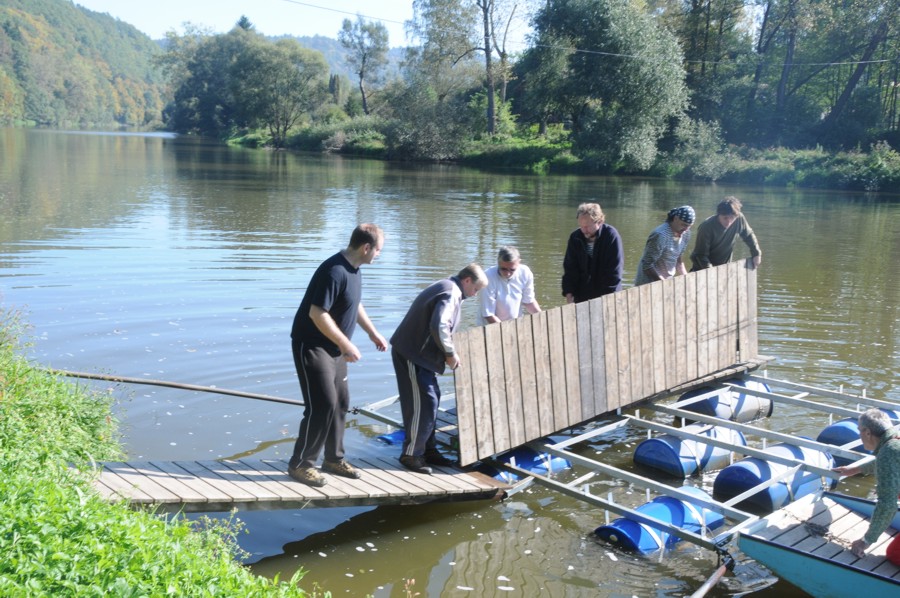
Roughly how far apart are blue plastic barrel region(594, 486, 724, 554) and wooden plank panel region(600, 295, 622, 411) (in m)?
1.73

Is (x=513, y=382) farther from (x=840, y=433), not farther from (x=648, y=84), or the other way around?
(x=648, y=84)

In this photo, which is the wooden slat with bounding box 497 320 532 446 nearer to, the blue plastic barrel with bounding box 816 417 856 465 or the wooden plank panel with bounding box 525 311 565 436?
the wooden plank panel with bounding box 525 311 565 436

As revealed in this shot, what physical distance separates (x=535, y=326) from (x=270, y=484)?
285 cm

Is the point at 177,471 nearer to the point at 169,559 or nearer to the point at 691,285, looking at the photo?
the point at 169,559

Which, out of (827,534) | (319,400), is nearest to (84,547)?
(319,400)

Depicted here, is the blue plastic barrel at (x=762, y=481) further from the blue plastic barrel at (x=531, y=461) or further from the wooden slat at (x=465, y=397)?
the wooden slat at (x=465, y=397)

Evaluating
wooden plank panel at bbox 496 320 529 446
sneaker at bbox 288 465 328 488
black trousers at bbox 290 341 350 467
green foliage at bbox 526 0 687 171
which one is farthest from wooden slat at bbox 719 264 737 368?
green foliage at bbox 526 0 687 171

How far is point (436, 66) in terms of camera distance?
63531 millimetres

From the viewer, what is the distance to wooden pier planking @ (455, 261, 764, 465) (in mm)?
7617

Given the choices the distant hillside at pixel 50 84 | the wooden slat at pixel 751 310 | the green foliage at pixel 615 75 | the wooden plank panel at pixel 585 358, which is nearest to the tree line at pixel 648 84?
the green foliage at pixel 615 75

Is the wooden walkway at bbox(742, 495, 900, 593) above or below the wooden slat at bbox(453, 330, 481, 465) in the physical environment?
below

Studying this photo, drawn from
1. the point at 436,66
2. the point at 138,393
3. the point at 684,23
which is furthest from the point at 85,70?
the point at 138,393

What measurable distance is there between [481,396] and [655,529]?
185 centimetres

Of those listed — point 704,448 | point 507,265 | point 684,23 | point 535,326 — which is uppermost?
point 684,23
